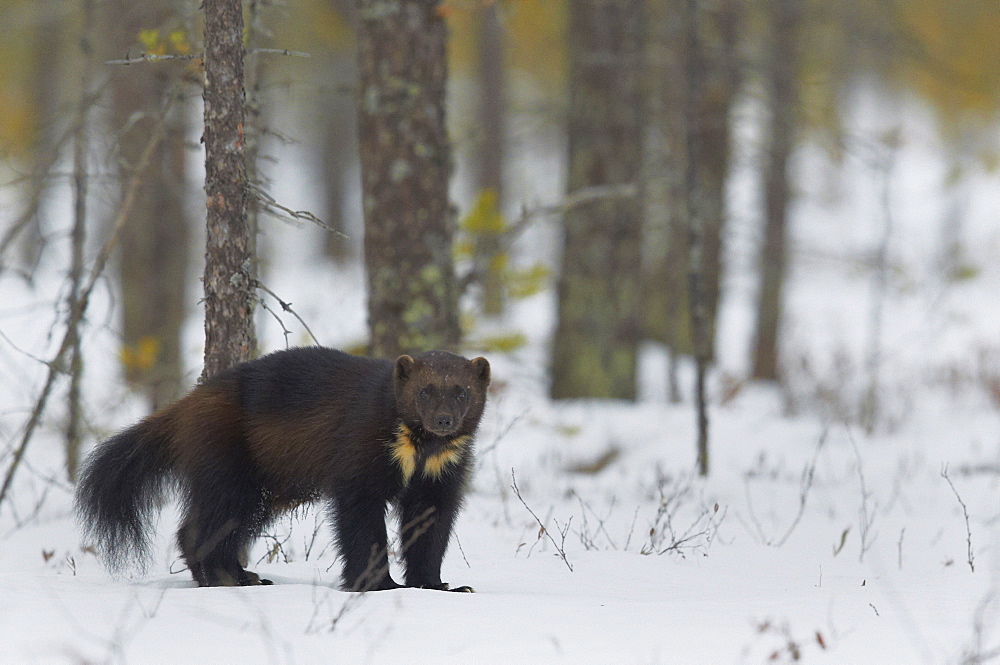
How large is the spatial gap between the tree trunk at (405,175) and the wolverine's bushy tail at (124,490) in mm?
2635

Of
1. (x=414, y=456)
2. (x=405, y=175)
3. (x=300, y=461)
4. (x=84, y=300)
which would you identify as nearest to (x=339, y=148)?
(x=405, y=175)

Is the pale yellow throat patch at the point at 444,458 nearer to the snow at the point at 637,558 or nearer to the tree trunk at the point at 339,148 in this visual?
the snow at the point at 637,558

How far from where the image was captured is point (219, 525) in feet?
15.0

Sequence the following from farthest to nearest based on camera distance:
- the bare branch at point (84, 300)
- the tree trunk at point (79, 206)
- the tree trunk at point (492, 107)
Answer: the tree trunk at point (492, 107) < the tree trunk at point (79, 206) < the bare branch at point (84, 300)

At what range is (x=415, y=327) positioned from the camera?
7.21m

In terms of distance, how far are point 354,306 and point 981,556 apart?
14428 mm

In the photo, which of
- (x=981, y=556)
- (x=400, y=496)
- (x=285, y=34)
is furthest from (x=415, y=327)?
(x=285, y=34)

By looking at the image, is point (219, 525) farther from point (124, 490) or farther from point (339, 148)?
point (339, 148)

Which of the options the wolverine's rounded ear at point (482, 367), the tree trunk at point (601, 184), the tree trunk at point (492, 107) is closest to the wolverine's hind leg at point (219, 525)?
the wolverine's rounded ear at point (482, 367)

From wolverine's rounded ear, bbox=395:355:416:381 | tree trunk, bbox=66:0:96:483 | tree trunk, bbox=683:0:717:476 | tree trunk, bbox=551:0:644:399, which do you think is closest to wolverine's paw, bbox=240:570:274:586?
wolverine's rounded ear, bbox=395:355:416:381

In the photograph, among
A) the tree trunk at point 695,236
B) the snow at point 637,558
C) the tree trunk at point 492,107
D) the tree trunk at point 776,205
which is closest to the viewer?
the snow at point 637,558

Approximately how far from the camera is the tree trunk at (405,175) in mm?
7055

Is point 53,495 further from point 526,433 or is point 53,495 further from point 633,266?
point 633,266

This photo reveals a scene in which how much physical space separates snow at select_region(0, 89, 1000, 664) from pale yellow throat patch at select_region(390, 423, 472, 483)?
0.56 meters
